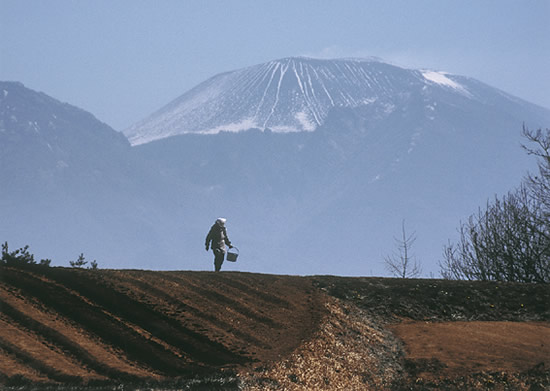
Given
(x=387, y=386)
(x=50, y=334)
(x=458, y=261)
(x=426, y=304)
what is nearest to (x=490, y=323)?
(x=426, y=304)

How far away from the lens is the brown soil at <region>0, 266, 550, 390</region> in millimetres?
15141

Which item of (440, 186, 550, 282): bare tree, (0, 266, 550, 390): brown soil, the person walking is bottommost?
(0, 266, 550, 390): brown soil

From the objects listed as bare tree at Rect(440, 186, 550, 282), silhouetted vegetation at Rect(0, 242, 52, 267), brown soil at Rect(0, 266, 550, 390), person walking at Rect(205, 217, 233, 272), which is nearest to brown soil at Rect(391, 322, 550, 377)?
brown soil at Rect(0, 266, 550, 390)

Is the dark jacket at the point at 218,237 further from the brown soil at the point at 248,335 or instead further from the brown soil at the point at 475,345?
the brown soil at the point at 475,345

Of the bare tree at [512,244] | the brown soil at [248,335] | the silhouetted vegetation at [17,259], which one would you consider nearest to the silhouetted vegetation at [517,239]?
the bare tree at [512,244]

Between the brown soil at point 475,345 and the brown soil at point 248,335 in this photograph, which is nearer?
the brown soil at point 248,335

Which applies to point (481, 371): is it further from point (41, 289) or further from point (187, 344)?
point (41, 289)

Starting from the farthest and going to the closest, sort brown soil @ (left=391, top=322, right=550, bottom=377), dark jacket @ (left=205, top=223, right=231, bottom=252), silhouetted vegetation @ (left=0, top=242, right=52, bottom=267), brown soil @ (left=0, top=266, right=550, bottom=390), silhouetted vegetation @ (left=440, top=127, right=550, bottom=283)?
1. silhouetted vegetation @ (left=440, top=127, right=550, bottom=283)
2. dark jacket @ (left=205, top=223, right=231, bottom=252)
3. silhouetted vegetation @ (left=0, top=242, right=52, bottom=267)
4. brown soil @ (left=391, top=322, right=550, bottom=377)
5. brown soil @ (left=0, top=266, right=550, bottom=390)

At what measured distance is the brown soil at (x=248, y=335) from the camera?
49.7ft

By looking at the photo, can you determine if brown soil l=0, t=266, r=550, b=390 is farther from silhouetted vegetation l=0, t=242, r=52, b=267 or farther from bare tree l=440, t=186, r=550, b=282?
bare tree l=440, t=186, r=550, b=282

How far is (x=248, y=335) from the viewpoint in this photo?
58.2ft

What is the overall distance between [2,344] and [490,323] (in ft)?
44.6

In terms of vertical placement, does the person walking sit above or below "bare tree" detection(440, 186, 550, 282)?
below

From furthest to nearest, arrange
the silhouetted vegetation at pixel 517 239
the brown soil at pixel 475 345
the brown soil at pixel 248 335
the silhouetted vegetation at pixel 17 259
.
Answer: the silhouetted vegetation at pixel 517 239 < the silhouetted vegetation at pixel 17 259 < the brown soil at pixel 475 345 < the brown soil at pixel 248 335
